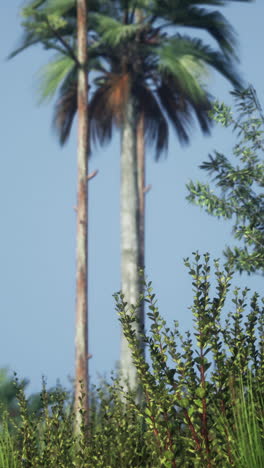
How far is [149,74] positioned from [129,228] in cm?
396

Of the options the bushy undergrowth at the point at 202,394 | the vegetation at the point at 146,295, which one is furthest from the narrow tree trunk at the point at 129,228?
the bushy undergrowth at the point at 202,394

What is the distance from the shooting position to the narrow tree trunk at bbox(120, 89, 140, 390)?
594 inches

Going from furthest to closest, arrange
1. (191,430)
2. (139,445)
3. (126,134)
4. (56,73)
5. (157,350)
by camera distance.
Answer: (56,73) → (126,134) → (139,445) → (157,350) → (191,430)

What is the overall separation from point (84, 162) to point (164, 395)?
1131 centimetres

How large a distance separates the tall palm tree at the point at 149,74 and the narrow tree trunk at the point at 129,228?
3 cm

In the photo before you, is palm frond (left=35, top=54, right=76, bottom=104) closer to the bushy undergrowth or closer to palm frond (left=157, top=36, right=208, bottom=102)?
palm frond (left=157, top=36, right=208, bottom=102)

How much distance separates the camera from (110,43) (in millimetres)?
16344

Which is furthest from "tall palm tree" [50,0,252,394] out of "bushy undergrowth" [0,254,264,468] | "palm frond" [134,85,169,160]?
"bushy undergrowth" [0,254,264,468]

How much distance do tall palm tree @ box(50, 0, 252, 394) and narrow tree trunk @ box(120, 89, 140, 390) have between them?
3 centimetres

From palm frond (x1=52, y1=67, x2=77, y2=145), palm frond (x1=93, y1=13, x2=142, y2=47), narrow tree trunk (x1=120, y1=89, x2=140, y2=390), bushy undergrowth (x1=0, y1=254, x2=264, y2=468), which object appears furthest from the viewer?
palm frond (x1=52, y1=67, x2=77, y2=145)

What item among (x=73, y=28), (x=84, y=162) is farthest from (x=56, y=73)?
(x=84, y=162)

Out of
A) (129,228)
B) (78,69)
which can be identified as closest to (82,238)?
(129,228)

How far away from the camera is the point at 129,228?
15.4m

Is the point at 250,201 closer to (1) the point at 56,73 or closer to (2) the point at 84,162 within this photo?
A: (2) the point at 84,162
